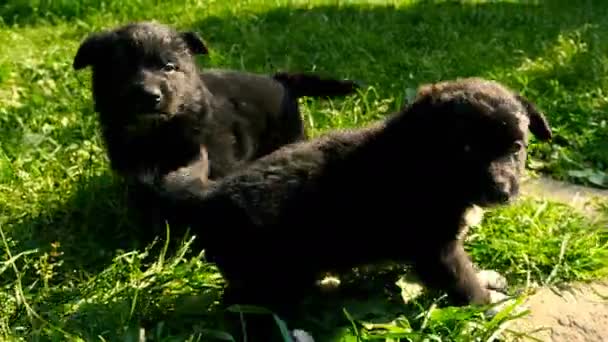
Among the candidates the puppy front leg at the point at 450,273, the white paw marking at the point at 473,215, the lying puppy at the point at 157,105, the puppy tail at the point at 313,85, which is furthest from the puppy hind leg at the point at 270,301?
the puppy tail at the point at 313,85

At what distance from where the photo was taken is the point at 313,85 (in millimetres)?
4969

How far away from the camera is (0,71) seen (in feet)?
19.1

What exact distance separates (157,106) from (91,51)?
48 cm

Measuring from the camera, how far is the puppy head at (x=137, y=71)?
4.18 meters

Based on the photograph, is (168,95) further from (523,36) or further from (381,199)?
(523,36)

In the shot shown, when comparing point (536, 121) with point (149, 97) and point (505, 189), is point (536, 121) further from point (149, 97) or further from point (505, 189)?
point (149, 97)

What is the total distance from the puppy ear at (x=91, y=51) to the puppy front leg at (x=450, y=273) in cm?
189

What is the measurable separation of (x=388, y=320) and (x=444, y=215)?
0.46m

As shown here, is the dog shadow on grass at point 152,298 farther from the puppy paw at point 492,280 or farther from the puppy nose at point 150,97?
the puppy nose at point 150,97

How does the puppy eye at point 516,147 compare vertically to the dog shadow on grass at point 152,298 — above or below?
above

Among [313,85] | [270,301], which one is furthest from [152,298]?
[313,85]

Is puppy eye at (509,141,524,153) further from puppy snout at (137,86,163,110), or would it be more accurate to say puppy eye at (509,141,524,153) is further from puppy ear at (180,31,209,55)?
puppy ear at (180,31,209,55)

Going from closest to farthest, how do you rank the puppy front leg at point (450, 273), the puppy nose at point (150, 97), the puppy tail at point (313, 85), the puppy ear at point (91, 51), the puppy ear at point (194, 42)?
the puppy front leg at point (450, 273) → the puppy nose at point (150, 97) → the puppy ear at point (91, 51) → the puppy ear at point (194, 42) → the puppy tail at point (313, 85)

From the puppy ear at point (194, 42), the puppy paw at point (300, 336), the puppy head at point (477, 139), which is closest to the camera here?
the puppy paw at point (300, 336)
